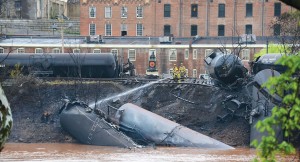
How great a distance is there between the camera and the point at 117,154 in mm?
30891

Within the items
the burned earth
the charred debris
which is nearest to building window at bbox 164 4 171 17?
the burned earth

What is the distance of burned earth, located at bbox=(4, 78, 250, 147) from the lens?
35594 mm

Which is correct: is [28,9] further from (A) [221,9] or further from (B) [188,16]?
(A) [221,9]

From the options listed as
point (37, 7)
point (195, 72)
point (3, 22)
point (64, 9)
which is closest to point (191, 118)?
point (195, 72)

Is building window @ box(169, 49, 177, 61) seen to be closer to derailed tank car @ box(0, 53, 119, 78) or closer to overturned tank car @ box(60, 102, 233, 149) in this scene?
derailed tank car @ box(0, 53, 119, 78)

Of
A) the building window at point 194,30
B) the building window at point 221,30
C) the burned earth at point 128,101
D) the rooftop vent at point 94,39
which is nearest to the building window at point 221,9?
the building window at point 221,30

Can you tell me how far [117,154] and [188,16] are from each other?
5659cm

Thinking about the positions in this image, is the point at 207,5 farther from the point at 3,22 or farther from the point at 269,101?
the point at 269,101

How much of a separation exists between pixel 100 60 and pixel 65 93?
142 inches

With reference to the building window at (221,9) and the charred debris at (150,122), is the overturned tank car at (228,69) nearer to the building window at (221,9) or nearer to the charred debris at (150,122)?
the charred debris at (150,122)

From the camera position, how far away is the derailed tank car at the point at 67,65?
4319 centimetres

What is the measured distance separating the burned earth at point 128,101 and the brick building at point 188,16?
4498cm

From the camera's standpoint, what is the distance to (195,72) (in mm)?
74875

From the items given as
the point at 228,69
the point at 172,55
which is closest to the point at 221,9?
the point at 172,55
